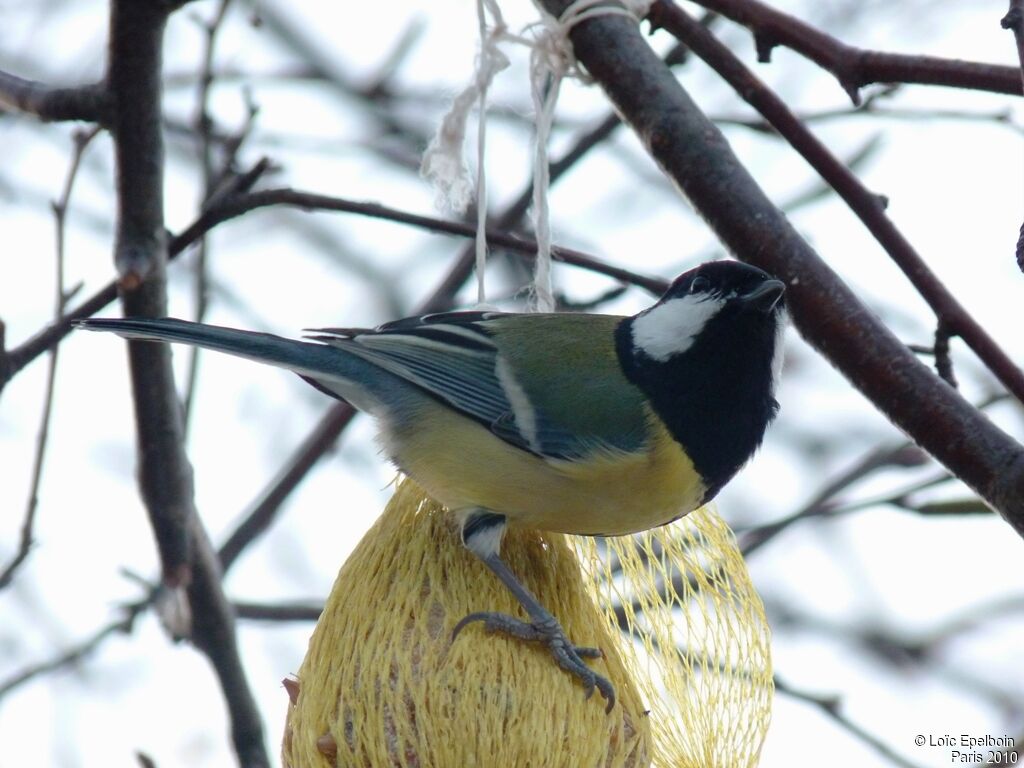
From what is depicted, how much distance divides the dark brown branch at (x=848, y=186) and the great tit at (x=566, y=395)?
0.72ft

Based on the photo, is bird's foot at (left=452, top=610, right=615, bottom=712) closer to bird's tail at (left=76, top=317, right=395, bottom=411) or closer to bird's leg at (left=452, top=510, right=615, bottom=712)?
bird's leg at (left=452, top=510, right=615, bottom=712)

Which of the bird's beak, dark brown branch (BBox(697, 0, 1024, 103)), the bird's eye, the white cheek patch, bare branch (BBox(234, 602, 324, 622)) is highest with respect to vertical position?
dark brown branch (BBox(697, 0, 1024, 103))

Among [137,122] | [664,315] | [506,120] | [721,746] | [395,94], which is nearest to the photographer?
[137,122]

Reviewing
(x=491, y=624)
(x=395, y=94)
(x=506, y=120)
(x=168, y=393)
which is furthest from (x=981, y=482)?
(x=506, y=120)

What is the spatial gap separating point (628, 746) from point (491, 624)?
11.6 inches

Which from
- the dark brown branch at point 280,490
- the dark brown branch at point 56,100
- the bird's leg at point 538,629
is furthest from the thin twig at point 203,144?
the bird's leg at point 538,629

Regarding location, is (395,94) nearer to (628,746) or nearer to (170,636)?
(170,636)

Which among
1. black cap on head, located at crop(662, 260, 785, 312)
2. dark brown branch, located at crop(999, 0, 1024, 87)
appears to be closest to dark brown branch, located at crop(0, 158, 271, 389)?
black cap on head, located at crop(662, 260, 785, 312)

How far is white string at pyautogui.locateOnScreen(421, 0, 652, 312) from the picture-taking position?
2.35 meters

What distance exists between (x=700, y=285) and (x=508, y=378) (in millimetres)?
421

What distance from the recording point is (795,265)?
242cm

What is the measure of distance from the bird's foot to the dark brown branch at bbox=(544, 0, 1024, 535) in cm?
71

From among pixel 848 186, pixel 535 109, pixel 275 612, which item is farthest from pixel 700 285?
pixel 275 612

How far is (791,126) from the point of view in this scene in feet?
7.62
